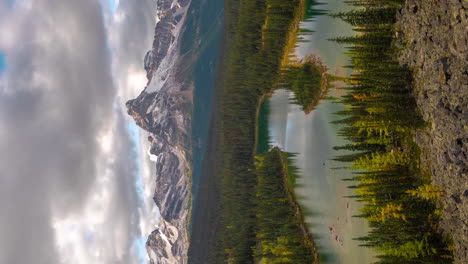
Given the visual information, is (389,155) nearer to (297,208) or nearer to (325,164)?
(325,164)

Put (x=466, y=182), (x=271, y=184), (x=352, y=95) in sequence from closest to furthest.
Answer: (x=466, y=182) < (x=352, y=95) < (x=271, y=184)

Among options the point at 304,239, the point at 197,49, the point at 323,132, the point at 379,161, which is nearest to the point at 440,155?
the point at 379,161

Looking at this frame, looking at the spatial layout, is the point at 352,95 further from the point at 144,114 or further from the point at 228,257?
the point at 144,114

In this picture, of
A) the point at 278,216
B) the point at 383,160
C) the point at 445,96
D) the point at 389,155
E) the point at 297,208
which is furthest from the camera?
the point at 278,216

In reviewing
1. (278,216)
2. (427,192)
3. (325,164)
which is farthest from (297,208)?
(427,192)

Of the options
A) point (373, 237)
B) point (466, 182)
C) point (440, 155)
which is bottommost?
point (373, 237)

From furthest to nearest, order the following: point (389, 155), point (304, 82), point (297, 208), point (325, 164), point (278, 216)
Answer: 1. point (278, 216)
2. point (297, 208)
3. point (304, 82)
4. point (325, 164)
5. point (389, 155)

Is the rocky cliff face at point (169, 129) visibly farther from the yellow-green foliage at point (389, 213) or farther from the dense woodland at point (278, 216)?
the yellow-green foliage at point (389, 213)
